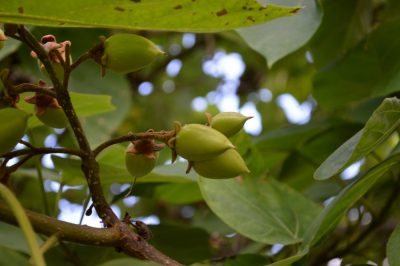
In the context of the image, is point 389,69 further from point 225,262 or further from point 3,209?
point 3,209

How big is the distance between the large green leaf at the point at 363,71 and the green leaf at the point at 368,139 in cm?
29

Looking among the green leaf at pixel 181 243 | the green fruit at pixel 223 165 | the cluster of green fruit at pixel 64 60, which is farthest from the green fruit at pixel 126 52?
the green leaf at pixel 181 243

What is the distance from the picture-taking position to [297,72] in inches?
87.8

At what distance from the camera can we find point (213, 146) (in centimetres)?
63

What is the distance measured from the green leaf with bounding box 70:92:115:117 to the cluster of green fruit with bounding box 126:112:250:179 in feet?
0.91

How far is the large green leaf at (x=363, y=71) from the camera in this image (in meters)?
1.12

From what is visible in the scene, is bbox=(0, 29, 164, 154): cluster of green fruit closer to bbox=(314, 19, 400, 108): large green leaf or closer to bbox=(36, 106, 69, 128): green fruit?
bbox=(36, 106, 69, 128): green fruit

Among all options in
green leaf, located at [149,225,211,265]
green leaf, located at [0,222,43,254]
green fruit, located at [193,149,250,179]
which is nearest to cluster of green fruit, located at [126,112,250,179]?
green fruit, located at [193,149,250,179]

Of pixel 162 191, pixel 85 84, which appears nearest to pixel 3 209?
pixel 162 191

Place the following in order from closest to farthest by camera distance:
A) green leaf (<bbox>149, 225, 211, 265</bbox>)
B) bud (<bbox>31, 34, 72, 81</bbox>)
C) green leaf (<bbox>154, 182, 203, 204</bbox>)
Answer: bud (<bbox>31, 34, 72, 81</bbox>) < green leaf (<bbox>149, 225, 211, 265</bbox>) < green leaf (<bbox>154, 182, 203, 204</bbox>)

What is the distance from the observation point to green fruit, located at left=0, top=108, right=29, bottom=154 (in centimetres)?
61

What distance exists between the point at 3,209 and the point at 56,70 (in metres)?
0.15

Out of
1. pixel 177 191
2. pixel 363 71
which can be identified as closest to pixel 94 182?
pixel 177 191

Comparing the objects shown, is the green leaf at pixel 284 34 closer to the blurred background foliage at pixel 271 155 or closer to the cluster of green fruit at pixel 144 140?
the blurred background foliage at pixel 271 155
